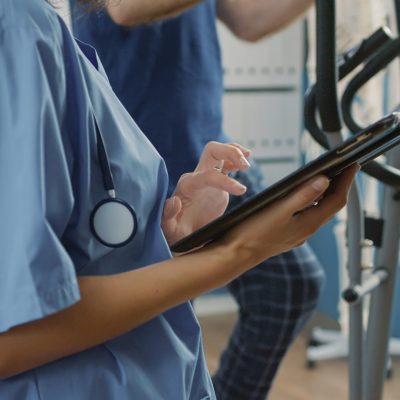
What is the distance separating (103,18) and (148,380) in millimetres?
923

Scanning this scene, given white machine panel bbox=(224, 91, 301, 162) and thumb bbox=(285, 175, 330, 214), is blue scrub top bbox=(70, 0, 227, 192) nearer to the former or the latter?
thumb bbox=(285, 175, 330, 214)

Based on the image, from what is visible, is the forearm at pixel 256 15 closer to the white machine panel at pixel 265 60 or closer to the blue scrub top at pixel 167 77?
the blue scrub top at pixel 167 77

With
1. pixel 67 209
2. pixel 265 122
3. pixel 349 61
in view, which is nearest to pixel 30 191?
pixel 67 209

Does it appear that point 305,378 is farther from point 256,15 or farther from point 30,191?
point 30,191

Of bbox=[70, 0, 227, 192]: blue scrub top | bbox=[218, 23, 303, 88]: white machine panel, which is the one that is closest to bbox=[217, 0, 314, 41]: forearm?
bbox=[70, 0, 227, 192]: blue scrub top

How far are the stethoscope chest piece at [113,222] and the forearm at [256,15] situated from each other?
108 centimetres

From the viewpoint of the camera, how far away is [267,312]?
5.86 feet

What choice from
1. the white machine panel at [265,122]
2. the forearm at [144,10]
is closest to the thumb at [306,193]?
the forearm at [144,10]

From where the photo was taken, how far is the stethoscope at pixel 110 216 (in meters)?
0.74

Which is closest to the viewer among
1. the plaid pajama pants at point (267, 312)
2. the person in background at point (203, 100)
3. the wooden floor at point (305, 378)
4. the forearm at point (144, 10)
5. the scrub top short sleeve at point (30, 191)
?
the scrub top short sleeve at point (30, 191)

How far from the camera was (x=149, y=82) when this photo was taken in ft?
5.25

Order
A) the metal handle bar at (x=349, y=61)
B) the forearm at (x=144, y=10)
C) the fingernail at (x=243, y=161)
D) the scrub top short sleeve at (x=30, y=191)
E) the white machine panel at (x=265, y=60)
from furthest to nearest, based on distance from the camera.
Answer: the white machine panel at (x=265, y=60), the forearm at (x=144, y=10), the metal handle bar at (x=349, y=61), the fingernail at (x=243, y=161), the scrub top short sleeve at (x=30, y=191)

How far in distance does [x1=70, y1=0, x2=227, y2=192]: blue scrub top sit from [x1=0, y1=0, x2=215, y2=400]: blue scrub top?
73 cm

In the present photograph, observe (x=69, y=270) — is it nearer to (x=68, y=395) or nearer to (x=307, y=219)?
(x=68, y=395)
